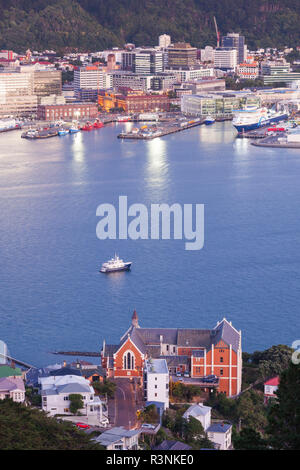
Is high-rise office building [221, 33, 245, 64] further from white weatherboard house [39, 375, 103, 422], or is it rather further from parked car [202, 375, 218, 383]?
white weatherboard house [39, 375, 103, 422]

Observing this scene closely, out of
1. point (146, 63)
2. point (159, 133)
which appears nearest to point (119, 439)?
point (159, 133)

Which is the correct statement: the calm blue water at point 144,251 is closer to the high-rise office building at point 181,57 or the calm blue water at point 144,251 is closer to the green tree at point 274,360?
the green tree at point 274,360

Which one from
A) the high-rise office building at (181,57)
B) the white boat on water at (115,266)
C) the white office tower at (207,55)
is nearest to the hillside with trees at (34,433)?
the white boat on water at (115,266)

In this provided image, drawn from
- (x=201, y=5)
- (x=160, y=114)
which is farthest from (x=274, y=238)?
(x=201, y=5)

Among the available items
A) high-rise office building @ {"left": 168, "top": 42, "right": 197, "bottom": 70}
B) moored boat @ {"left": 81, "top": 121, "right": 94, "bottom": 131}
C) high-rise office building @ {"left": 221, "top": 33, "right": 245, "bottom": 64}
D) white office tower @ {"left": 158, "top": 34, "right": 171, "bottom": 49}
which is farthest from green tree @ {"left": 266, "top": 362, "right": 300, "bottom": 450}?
white office tower @ {"left": 158, "top": 34, "right": 171, "bottom": 49}

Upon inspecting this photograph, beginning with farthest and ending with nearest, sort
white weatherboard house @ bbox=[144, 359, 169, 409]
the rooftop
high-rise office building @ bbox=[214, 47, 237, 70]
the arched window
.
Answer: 1. high-rise office building @ bbox=[214, 47, 237, 70]
2. the arched window
3. white weatherboard house @ bbox=[144, 359, 169, 409]
4. the rooftop

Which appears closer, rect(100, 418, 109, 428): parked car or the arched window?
rect(100, 418, 109, 428): parked car

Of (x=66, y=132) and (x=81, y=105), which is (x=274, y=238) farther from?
(x=81, y=105)

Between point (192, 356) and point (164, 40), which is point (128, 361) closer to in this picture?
point (192, 356)
